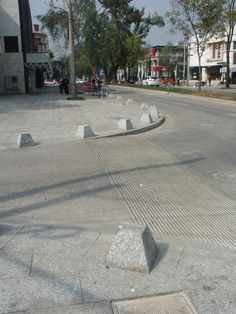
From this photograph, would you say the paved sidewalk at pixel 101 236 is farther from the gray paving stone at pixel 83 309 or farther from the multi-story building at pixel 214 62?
the multi-story building at pixel 214 62

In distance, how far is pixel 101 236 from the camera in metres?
4.59

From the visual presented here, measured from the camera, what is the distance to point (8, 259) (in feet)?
13.4

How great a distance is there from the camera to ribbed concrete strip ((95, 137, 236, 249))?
A: 5059mm

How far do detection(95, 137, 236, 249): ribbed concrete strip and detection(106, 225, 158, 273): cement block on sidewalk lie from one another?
3.23ft

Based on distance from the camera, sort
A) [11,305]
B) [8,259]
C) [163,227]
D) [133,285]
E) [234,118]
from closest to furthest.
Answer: [11,305] < [133,285] < [8,259] < [163,227] < [234,118]

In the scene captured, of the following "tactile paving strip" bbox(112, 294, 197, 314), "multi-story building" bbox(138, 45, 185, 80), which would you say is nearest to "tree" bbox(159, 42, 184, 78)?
"multi-story building" bbox(138, 45, 185, 80)

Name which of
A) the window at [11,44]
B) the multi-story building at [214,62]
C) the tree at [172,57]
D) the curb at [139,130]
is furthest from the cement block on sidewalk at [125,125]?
the tree at [172,57]

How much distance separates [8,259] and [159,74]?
11188 cm

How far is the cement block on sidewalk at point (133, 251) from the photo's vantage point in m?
3.83

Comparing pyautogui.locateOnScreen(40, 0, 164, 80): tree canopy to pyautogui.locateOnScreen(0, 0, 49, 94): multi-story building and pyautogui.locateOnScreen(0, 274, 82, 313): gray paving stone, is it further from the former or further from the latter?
pyautogui.locateOnScreen(0, 274, 82, 313): gray paving stone

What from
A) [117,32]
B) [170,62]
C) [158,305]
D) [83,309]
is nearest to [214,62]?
[170,62]

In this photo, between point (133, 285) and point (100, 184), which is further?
point (100, 184)

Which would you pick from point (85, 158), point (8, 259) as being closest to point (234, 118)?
point (85, 158)

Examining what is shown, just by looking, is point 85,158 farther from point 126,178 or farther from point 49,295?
point 49,295
